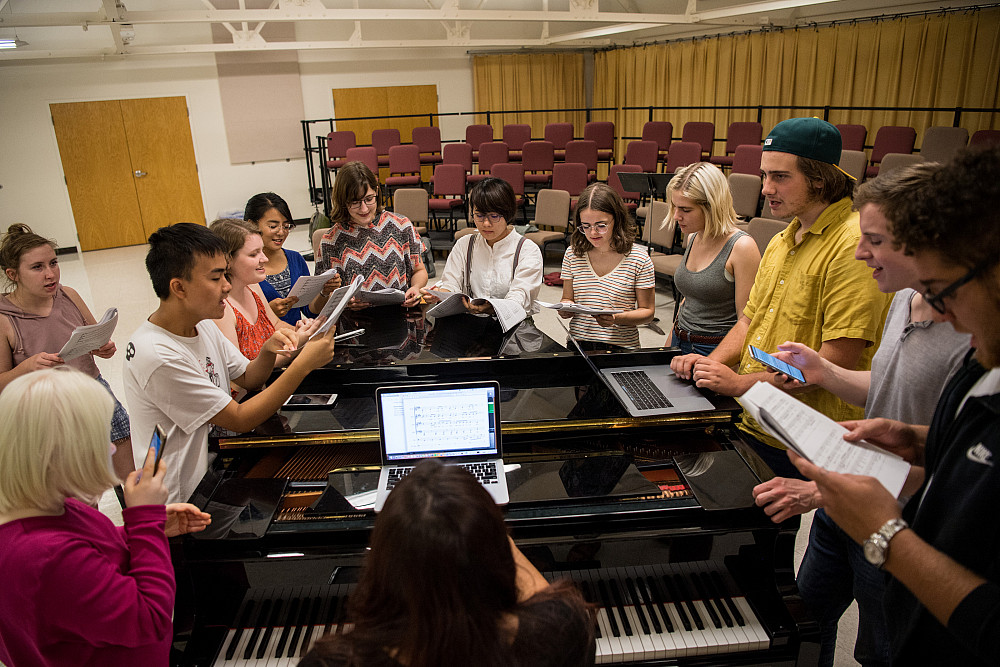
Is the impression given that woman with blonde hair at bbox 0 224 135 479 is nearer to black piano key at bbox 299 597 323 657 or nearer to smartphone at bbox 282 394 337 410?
smartphone at bbox 282 394 337 410

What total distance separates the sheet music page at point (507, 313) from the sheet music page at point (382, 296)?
1.90 feet

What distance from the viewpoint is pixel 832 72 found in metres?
9.80

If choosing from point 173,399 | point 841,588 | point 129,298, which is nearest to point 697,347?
point 841,588

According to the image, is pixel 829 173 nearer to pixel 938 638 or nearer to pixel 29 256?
pixel 938 638

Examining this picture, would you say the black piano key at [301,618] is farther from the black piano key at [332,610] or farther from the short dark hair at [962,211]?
the short dark hair at [962,211]

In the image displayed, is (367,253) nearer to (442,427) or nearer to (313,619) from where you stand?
(442,427)

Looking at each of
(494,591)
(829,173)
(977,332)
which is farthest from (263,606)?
(829,173)

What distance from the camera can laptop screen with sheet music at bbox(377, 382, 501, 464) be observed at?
174 cm

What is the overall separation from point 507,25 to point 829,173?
13.1 meters

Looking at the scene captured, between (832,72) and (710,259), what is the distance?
9120mm

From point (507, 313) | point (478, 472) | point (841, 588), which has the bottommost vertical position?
point (841, 588)

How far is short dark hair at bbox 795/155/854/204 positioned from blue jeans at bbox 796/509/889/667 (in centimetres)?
96

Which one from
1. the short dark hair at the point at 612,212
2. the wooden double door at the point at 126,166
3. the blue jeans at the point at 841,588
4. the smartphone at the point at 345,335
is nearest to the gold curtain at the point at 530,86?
the wooden double door at the point at 126,166

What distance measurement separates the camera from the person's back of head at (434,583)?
0.86 metres
